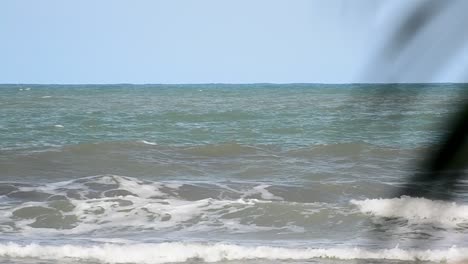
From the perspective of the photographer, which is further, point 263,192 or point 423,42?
point 263,192

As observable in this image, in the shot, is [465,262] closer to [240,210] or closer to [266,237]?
[266,237]

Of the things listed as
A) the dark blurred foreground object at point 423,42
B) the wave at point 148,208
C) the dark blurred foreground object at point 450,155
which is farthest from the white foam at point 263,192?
the dark blurred foreground object at point 423,42

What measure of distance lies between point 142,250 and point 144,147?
6.87 meters

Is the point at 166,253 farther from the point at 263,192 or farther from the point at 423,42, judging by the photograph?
the point at 423,42

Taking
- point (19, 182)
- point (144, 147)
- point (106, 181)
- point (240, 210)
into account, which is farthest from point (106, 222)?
point (144, 147)

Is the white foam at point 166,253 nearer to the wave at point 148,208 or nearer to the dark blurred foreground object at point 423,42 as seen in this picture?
the wave at point 148,208

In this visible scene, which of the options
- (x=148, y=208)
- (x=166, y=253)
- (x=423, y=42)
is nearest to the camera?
(x=423, y=42)

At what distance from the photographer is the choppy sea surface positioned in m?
1.48

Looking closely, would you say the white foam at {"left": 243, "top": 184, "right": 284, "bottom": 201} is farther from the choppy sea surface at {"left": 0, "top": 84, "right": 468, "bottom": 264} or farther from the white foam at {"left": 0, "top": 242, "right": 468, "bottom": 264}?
the white foam at {"left": 0, "top": 242, "right": 468, "bottom": 264}

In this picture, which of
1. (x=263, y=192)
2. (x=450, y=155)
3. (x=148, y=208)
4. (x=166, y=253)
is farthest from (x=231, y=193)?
(x=450, y=155)

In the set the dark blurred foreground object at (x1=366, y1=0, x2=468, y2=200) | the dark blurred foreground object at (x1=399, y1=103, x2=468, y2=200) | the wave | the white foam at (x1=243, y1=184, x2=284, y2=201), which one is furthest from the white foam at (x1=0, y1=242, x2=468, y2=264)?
the dark blurred foreground object at (x1=366, y1=0, x2=468, y2=200)

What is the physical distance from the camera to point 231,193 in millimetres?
8078

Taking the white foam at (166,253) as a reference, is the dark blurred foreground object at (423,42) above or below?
above

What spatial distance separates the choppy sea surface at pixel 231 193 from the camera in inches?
58.4
